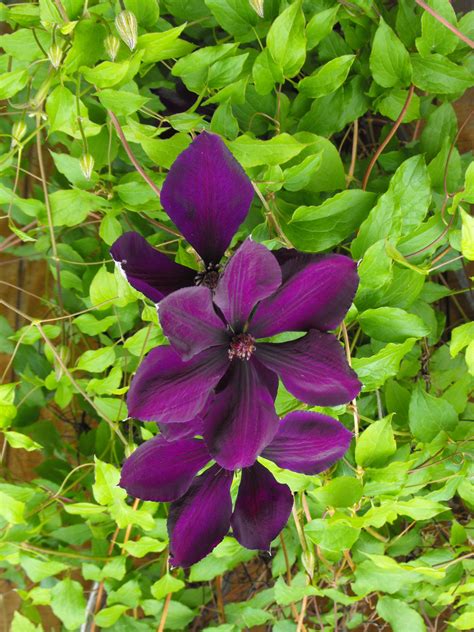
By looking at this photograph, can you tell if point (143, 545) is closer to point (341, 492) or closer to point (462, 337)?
point (341, 492)

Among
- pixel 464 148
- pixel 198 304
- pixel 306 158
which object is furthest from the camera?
pixel 464 148

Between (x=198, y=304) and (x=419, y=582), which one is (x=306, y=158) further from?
(x=419, y=582)

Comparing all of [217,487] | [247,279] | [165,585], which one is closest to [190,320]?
[247,279]

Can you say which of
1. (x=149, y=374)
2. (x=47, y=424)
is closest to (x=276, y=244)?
(x=149, y=374)

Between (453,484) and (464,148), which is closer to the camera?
(453,484)

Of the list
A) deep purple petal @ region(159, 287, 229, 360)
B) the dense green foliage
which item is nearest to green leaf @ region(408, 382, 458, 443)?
the dense green foliage

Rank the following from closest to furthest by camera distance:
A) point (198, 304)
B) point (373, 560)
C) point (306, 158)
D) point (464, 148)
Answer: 1. point (198, 304)
2. point (306, 158)
3. point (373, 560)
4. point (464, 148)

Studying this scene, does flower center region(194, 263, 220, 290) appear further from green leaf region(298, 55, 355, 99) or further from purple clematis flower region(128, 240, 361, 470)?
green leaf region(298, 55, 355, 99)
